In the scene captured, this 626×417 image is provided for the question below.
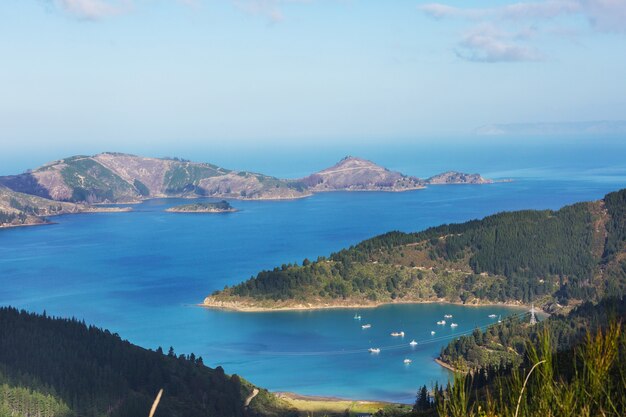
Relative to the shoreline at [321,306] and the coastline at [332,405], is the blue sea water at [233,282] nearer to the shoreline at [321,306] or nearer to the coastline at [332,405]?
the shoreline at [321,306]

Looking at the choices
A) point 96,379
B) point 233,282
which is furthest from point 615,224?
point 96,379

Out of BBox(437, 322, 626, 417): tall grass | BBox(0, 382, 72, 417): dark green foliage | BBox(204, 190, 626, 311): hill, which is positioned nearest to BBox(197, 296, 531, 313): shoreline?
BBox(204, 190, 626, 311): hill

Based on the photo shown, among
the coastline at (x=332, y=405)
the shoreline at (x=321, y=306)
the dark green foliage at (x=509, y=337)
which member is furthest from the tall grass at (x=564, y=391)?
the shoreline at (x=321, y=306)

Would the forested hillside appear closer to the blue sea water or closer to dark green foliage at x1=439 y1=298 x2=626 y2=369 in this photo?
the blue sea water

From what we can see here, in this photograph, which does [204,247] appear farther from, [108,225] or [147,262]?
[108,225]

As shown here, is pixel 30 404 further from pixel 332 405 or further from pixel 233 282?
pixel 233 282

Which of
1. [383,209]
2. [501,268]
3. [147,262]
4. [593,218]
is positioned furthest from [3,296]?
[383,209]

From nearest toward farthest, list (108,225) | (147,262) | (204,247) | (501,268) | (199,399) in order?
(199,399) < (501,268) < (147,262) < (204,247) < (108,225)
